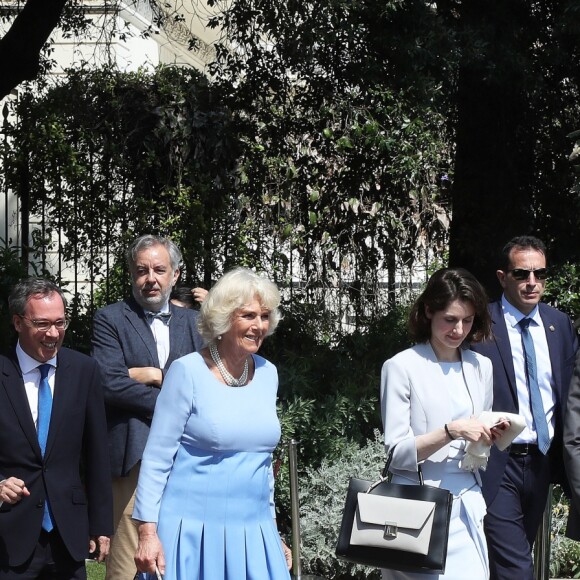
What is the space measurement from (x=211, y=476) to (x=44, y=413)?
90cm

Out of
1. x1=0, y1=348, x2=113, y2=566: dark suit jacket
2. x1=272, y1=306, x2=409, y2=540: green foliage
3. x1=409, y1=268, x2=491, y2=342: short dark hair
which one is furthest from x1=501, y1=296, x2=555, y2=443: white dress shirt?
x1=272, y1=306, x2=409, y2=540: green foliage

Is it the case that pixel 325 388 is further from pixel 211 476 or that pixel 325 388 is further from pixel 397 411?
pixel 211 476

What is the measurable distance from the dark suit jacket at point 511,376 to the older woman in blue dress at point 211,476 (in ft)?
4.48

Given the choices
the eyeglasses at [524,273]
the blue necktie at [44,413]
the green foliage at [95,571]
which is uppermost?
the eyeglasses at [524,273]

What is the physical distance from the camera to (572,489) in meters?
4.57

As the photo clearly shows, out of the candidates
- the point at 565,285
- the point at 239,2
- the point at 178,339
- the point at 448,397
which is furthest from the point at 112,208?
the point at 448,397

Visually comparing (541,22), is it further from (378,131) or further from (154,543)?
(154,543)

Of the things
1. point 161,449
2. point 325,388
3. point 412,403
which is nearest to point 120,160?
point 325,388

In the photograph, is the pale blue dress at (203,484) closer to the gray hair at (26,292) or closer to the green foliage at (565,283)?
the gray hair at (26,292)

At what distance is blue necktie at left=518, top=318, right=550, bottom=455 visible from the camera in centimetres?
521

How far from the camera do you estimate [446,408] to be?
14.9ft

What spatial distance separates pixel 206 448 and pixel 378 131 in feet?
Answer: 16.3

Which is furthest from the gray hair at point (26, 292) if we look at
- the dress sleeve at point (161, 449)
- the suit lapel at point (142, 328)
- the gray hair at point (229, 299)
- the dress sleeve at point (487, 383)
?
the dress sleeve at point (487, 383)

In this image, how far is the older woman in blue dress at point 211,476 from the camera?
13.4 feet
